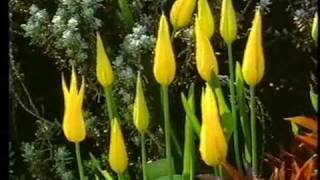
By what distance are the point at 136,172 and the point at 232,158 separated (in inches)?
10.0

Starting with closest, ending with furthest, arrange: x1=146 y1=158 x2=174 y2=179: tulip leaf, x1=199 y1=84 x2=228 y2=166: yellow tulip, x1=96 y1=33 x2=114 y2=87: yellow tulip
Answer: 1. x1=199 y1=84 x2=228 y2=166: yellow tulip
2. x1=96 y1=33 x2=114 y2=87: yellow tulip
3. x1=146 y1=158 x2=174 y2=179: tulip leaf

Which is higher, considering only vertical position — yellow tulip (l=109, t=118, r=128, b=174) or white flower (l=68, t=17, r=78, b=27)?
white flower (l=68, t=17, r=78, b=27)

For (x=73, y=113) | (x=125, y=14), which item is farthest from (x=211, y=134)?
(x=125, y=14)

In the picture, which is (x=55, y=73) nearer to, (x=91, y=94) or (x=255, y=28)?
(x=91, y=94)

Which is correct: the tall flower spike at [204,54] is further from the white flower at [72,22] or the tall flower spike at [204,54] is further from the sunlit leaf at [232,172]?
the white flower at [72,22]

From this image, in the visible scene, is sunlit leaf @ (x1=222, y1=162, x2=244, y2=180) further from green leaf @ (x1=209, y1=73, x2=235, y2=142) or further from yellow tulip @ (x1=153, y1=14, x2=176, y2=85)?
yellow tulip @ (x1=153, y1=14, x2=176, y2=85)

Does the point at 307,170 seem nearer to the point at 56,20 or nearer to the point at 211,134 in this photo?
the point at 211,134

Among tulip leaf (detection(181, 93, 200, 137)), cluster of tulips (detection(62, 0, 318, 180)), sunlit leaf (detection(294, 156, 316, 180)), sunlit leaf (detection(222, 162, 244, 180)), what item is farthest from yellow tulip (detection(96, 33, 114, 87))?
sunlit leaf (detection(294, 156, 316, 180))

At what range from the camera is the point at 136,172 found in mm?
1707

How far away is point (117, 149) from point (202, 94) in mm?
→ 153

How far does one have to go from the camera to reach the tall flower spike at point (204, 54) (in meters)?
1.26

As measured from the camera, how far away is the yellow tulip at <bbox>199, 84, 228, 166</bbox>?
121 centimetres

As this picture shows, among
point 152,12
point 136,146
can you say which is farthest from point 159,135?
point 152,12

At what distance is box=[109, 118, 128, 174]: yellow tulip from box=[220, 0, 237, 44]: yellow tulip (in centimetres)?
22
